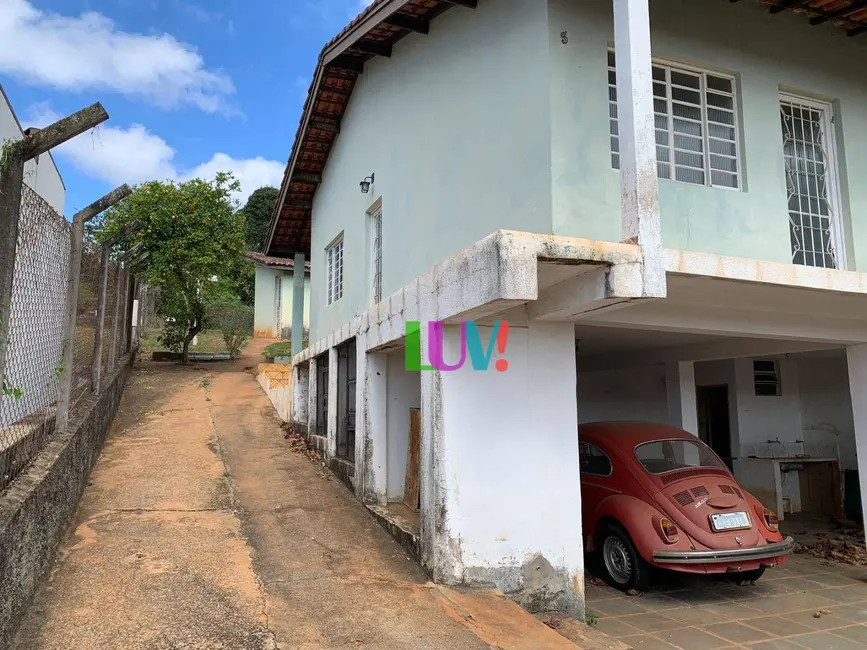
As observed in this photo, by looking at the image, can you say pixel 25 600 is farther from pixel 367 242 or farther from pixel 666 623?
pixel 367 242

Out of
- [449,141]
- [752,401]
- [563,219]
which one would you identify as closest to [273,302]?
[752,401]

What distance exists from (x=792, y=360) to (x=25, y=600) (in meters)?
12.8

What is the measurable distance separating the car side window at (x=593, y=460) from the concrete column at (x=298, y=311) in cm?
765

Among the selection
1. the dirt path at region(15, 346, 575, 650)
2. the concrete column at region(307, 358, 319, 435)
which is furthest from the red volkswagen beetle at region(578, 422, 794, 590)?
the concrete column at region(307, 358, 319, 435)

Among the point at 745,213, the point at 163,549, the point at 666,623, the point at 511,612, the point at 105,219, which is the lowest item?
the point at 666,623

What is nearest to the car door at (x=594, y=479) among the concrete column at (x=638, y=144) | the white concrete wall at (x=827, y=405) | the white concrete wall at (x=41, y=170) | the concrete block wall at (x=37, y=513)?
the concrete column at (x=638, y=144)

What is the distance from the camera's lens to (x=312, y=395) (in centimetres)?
1107

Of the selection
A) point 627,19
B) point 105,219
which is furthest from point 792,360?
point 105,219

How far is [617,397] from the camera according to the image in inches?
497

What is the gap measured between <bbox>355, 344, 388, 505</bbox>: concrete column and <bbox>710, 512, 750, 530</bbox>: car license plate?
3.67 metres

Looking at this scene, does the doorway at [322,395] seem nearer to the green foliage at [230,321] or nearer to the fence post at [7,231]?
the fence post at [7,231]

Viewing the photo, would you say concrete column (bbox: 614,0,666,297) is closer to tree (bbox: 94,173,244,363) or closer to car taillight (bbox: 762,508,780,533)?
car taillight (bbox: 762,508,780,533)

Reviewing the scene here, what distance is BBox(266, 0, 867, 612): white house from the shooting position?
4.73 m

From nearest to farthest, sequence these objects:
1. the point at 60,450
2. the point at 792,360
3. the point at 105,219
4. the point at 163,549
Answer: the point at 60,450 → the point at 163,549 → the point at 792,360 → the point at 105,219
